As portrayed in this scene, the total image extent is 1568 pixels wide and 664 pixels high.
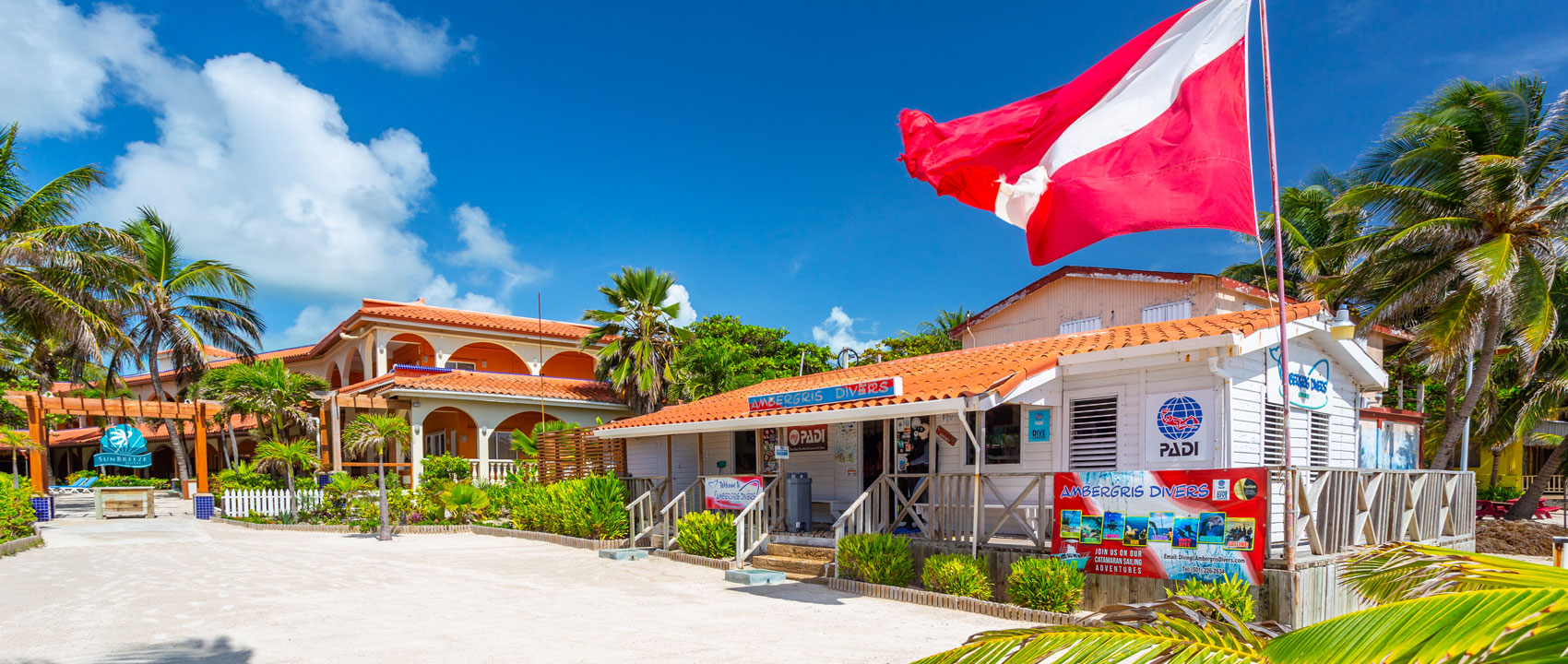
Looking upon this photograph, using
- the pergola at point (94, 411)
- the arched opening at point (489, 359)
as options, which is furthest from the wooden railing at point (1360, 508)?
the arched opening at point (489, 359)

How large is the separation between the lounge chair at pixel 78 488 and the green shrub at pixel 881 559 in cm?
3141

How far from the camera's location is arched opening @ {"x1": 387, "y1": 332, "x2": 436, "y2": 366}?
3375 cm

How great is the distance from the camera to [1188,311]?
24.3 metres

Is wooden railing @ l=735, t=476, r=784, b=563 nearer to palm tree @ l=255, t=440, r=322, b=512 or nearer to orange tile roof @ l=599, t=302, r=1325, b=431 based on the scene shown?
orange tile roof @ l=599, t=302, r=1325, b=431

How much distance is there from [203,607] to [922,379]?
10206 mm

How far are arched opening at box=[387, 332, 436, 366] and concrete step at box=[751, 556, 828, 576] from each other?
2198 centimetres

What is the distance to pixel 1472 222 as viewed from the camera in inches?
763

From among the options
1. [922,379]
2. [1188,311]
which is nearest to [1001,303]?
[1188,311]

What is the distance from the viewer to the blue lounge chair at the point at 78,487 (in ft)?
109

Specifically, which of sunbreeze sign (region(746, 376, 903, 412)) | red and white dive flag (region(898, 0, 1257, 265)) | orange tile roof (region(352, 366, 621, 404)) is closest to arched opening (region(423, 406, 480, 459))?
orange tile roof (region(352, 366, 621, 404))

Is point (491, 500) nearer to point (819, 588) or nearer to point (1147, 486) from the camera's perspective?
point (819, 588)

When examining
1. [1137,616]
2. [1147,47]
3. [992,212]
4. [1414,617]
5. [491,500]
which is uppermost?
[1147,47]

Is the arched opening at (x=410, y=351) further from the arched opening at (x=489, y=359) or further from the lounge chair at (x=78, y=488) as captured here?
Result: the lounge chair at (x=78, y=488)

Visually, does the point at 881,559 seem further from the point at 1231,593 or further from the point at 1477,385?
the point at 1477,385
